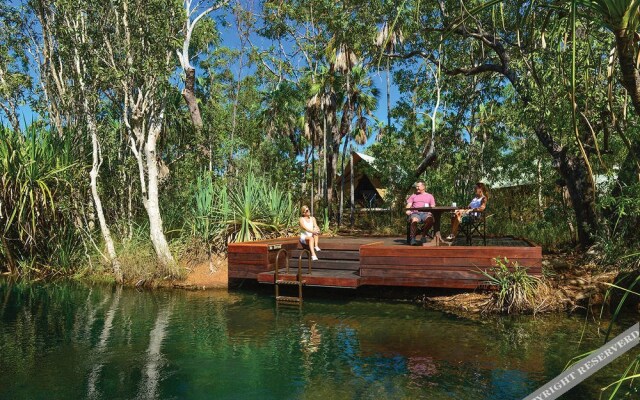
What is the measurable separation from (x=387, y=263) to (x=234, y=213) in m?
4.80

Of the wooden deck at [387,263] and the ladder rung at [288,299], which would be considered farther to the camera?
the ladder rung at [288,299]

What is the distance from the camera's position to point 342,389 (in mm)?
5105

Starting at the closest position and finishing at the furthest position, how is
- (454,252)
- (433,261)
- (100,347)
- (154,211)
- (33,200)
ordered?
(100,347) < (454,252) < (433,261) < (154,211) < (33,200)

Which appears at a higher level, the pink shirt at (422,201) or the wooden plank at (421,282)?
the pink shirt at (422,201)

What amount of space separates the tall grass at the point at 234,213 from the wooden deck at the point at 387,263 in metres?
1.62

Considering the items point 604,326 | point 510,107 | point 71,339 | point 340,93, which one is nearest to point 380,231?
point 510,107

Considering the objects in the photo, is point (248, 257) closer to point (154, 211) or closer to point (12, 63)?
point (154, 211)

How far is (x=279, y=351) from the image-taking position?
6492 millimetres

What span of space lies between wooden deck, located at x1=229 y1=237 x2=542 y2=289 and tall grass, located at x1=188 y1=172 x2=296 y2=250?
1.62 meters

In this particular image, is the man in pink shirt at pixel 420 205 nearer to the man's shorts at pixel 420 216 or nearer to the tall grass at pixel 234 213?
the man's shorts at pixel 420 216

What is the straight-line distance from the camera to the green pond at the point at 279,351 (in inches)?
203

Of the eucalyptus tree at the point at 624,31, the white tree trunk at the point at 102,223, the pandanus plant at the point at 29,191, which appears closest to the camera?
the eucalyptus tree at the point at 624,31

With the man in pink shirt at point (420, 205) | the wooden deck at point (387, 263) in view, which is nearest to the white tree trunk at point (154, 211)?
the wooden deck at point (387, 263)

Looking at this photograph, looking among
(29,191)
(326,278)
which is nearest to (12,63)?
(29,191)
